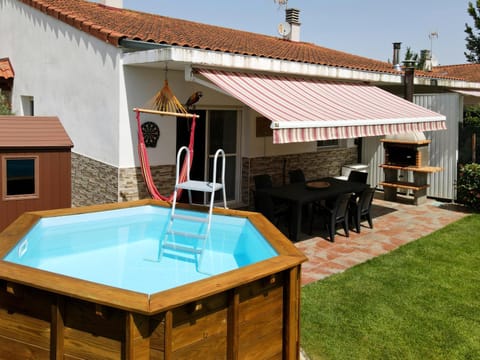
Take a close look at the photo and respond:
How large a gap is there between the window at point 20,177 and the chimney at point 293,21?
896 inches

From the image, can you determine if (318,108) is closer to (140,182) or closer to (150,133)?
(150,133)

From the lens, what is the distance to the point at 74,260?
39.3 ft

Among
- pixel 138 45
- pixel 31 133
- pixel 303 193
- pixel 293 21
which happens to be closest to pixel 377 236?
pixel 303 193

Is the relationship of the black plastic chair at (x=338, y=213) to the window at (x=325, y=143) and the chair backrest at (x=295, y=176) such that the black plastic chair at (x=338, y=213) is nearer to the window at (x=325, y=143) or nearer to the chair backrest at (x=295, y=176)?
the chair backrest at (x=295, y=176)

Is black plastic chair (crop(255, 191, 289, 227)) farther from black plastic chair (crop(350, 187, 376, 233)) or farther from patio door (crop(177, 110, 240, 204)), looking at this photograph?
patio door (crop(177, 110, 240, 204))

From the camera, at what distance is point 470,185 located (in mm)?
20609

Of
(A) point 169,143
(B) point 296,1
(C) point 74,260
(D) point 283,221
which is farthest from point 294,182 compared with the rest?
(B) point 296,1

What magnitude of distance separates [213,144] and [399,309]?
34.4ft

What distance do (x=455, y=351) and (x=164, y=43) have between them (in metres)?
11.2

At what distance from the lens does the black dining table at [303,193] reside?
15352 millimetres

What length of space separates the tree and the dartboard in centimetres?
5421

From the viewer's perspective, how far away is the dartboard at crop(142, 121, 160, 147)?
1554 cm

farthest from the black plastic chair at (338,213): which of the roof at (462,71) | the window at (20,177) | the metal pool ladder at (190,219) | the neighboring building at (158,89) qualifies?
the roof at (462,71)

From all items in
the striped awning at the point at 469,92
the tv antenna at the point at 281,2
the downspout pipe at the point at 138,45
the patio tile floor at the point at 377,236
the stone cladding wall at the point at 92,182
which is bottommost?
the patio tile floor at the point at 377,236
